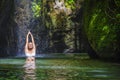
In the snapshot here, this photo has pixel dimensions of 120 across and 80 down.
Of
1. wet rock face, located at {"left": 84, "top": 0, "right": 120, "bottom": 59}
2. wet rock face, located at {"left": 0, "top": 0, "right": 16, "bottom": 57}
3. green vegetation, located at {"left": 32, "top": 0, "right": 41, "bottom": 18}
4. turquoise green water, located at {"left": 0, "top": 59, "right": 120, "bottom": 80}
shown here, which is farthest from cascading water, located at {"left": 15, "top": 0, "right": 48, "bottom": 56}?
turquoise green water, located at {"left": 0, "top": 59, "right": 120, "bottom": 80}

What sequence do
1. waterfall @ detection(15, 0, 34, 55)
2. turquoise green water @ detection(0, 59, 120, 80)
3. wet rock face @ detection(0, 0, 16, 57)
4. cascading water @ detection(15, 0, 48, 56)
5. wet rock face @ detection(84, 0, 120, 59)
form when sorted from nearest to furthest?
turquoise green water @ detection(0, 59, 120, 80) → wet rock face @ detection(84, 0, 120, 59) → wet rock face @ detection(0, 0, 16, 57) → waterfall @ detection(15, 0, 34, 55) → cascading water @ detection(15, 0, 48, 56)

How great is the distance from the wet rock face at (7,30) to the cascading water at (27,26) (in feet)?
9.19

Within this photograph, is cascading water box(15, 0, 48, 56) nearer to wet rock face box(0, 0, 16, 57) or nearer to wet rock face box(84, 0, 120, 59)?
wet rock face box(0, 0, 16, 57)

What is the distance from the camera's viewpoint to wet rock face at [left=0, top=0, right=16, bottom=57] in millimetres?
28470

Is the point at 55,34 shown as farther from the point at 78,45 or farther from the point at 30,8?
the point at 30,8

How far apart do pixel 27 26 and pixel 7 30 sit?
655 centimetres

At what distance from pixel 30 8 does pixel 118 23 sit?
1969cm

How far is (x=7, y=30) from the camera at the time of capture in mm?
30562

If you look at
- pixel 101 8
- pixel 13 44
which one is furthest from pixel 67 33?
pixel 101 8

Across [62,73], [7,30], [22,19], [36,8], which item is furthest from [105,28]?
[36,8]

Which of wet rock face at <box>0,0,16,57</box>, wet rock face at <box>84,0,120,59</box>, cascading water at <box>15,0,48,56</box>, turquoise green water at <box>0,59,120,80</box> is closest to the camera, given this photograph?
turquoise green water at <box>0,59,120,80</box>

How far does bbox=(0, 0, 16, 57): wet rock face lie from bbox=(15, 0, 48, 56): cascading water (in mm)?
2803

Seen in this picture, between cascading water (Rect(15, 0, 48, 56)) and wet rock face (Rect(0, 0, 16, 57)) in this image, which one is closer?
wet rock face (Rect(0, 0, 16, 57))

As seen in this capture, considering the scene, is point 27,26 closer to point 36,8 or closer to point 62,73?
point 36,8
